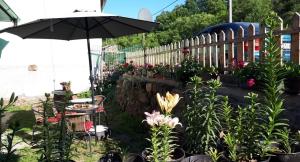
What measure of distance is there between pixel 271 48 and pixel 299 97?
1.69m

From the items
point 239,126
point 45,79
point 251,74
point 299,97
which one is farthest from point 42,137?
point 45,79

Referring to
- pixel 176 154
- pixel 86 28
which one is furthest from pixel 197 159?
pixel 86 28

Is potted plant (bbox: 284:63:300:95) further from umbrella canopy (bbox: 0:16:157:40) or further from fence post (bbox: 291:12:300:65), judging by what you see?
umbrella canopy (bbox: 0:16:157:40)

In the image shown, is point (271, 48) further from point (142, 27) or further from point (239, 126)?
point (142, 27)

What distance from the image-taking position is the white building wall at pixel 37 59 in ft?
47.9

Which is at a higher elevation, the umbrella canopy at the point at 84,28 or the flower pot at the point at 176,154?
the umbrella canopy at the point at 84,28

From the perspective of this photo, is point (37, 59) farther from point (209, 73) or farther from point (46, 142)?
point (46, 142)

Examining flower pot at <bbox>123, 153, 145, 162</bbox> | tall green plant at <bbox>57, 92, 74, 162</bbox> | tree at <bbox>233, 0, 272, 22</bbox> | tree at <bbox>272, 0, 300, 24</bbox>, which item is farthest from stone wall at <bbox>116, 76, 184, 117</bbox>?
tree at <bbox>233, 0, 272, 22</bbox>

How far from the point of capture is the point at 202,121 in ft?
10.4

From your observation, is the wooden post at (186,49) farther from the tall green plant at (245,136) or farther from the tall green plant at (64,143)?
the tall green plant at (64,143)

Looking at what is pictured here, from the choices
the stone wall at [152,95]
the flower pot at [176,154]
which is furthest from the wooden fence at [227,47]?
the flower pot at [176,154]

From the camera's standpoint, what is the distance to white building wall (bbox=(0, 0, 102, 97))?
14.6m

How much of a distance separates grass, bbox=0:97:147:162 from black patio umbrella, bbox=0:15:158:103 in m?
1.15

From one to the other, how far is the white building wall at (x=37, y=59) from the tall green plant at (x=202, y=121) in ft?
38.9
